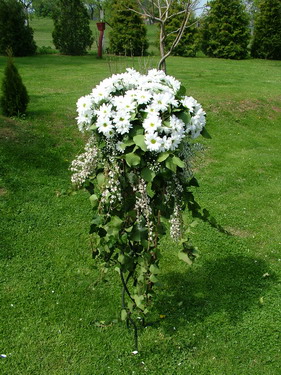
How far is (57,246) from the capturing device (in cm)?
409

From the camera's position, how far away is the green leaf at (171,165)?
233cm

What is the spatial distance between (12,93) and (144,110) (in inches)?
188

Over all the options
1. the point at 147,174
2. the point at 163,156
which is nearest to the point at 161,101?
the point at 163,156

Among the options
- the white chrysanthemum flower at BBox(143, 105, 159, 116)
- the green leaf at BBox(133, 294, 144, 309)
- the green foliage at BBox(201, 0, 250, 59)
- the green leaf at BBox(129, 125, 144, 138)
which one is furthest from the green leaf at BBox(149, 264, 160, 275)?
the green foliage at BBox(201, 0, 250, 59)

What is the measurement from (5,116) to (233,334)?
Result: 5300mm

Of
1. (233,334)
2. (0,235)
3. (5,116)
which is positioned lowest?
(233,334)

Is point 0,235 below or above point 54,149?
below

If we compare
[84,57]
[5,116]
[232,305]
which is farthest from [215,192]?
[84,57]

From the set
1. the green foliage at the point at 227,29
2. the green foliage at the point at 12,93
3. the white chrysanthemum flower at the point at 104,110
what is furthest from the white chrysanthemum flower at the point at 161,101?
the green foliage at the point at 227,29

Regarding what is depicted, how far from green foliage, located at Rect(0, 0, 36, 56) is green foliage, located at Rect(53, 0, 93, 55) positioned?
58.5 inches

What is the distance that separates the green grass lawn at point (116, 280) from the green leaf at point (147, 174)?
107 cm

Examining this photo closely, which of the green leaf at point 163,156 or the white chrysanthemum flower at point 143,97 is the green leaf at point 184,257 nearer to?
the green leaf at point 163,156

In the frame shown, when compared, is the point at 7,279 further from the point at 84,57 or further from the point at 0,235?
the point at 84,57

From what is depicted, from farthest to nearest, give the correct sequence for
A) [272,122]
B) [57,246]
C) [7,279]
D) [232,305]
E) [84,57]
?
[84,57], [272,122], [57,246], [7,279], [232,305]
